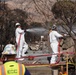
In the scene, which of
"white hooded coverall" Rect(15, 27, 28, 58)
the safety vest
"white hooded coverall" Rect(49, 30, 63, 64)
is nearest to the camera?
the safety vest

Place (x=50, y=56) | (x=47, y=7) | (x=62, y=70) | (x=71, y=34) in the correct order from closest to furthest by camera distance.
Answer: (x=62, y=70), (x=50, y=56), (x=71, y=34), (x=47, y=7)

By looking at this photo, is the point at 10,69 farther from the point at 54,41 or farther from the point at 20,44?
the point at 20,44

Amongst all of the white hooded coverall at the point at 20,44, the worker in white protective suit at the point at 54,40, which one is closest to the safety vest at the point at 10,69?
the worker in white protective suit at the point at 54,40

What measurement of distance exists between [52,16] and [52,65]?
4.98m

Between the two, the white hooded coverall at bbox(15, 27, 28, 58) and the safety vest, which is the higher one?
the safety vest

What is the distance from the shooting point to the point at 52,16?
1448 cm

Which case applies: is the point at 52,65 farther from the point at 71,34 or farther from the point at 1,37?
the point at 1,37

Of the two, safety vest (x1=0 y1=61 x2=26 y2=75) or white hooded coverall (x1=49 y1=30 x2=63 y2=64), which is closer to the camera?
safety vest (x1=0 y1=61 x2=26 y2=75)

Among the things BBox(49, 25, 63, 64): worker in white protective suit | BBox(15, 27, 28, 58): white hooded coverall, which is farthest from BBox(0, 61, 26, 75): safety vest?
BBox(15, 27, 28, 58): white hooded coverall

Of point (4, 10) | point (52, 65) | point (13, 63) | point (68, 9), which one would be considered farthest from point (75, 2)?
point (4, 10)

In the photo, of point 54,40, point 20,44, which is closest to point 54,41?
point 54,40

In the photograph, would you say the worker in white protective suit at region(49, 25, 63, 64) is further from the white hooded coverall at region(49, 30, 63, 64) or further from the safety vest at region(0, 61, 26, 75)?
the safety vest at region(0, 61, 26, 75)

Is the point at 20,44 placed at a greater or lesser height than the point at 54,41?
lesser

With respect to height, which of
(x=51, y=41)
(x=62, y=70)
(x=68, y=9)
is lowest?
(x=62, y=70)
